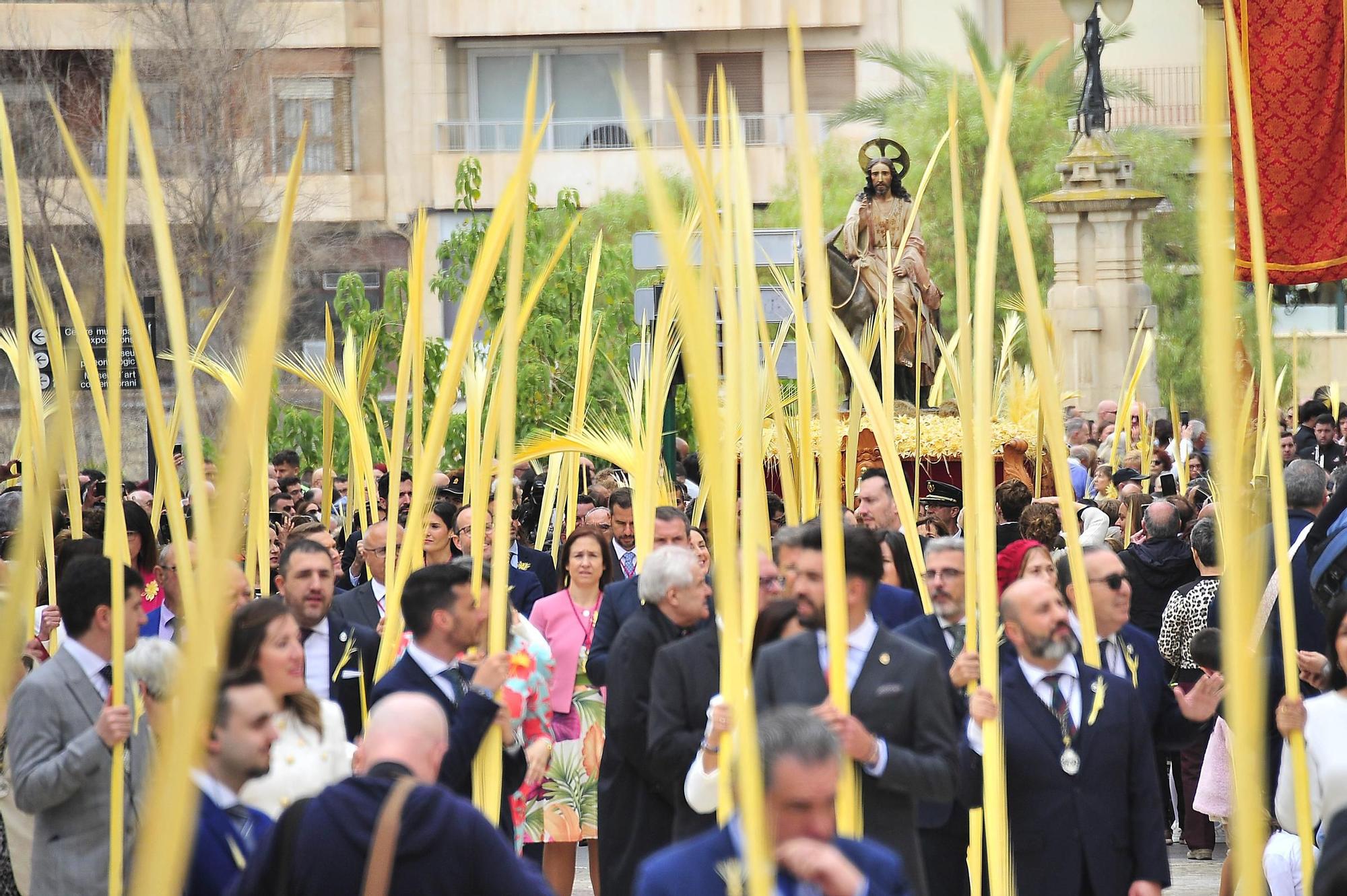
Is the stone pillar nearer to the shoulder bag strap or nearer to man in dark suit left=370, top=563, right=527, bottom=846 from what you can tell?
man in dark suit left=370, top=563, right=527, bottom=846

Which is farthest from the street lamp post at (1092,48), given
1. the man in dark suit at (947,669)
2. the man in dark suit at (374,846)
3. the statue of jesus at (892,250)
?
the man in dark suit at (374,846)

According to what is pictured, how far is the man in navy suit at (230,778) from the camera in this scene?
3.92m

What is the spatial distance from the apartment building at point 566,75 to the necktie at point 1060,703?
112ft

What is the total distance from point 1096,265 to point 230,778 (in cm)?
2462

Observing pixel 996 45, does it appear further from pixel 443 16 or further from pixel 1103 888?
pixel 1103 888

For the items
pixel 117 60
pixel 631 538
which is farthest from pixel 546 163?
pixel 117 60

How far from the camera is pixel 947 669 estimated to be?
5957mm

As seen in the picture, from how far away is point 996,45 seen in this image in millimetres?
39781

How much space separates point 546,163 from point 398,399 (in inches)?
1342

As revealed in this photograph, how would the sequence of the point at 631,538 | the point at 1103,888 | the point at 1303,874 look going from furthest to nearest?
the point at 631,538
the point at 1103,888
the point at 1303,874

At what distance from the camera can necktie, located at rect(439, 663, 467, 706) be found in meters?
5.30

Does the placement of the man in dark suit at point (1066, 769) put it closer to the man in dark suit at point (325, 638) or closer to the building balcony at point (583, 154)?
the man in dark suit at point (325, 638)

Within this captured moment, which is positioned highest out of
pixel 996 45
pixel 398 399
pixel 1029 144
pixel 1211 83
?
pixel 996 45

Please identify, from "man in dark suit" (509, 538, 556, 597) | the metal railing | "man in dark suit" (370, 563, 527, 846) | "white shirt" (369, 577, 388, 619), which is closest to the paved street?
"man in dark suit" (509, 538, 556, 597)
